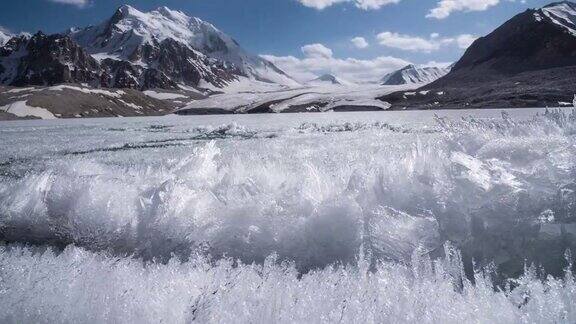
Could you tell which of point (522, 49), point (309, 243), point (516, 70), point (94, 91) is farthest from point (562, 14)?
point (309, 243)

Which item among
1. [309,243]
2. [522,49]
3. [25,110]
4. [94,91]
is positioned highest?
[522,49]

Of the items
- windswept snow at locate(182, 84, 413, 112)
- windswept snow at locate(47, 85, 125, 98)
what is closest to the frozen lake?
windswept snow at locate(182, 84, 413, 112)

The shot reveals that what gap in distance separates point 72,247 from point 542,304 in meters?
6.08

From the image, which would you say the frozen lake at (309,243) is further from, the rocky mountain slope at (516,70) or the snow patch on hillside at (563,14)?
the snow patch on hillside at (563,14)

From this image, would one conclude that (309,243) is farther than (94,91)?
No

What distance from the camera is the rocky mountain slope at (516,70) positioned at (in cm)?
9056

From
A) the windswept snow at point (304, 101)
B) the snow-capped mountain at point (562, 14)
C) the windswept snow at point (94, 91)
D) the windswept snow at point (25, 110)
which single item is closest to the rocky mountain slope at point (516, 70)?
the snow-capped mountain at point (562, 14)

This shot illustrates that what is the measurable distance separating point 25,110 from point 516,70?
15049cm

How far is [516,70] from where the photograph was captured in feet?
448

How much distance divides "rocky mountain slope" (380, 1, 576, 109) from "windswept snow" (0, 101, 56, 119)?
9804 centimetres

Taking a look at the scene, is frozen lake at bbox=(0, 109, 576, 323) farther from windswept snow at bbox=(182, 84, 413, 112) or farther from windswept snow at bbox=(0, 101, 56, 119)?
windswept snow at bbox=(0, 101, 56, 119)

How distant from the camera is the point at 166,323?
13.9 feet

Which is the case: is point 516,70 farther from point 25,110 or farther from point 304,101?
point 25,110

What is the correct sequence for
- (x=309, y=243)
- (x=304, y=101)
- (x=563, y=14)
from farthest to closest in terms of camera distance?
(x=563, y=14)
(x=304, y=101)
(x=309, y=243)
